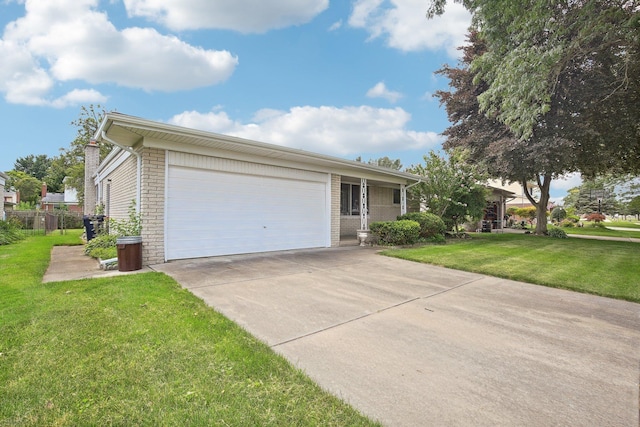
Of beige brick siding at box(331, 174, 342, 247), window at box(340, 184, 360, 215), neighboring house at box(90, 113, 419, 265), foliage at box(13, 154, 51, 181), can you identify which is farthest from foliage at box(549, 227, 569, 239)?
foliage at box(13, 154, 51, 181)

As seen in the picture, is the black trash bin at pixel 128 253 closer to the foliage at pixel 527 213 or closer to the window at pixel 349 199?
the window at pixel 349 199

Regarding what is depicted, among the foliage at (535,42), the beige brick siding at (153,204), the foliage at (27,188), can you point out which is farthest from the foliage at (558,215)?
the foliage at (27,188)

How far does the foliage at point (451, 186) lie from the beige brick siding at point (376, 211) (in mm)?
1404

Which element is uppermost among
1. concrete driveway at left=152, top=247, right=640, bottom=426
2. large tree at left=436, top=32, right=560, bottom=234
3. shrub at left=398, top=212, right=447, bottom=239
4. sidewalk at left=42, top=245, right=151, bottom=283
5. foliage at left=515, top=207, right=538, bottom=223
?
large tree at left=436, top=32, right=560, bottom=234

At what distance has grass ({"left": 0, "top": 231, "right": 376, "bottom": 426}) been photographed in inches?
74.9

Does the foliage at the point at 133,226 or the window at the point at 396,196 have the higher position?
the window at the point at 396,196

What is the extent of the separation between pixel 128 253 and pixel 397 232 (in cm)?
848

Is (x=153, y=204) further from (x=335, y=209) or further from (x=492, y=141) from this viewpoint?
(x=492, y=141)

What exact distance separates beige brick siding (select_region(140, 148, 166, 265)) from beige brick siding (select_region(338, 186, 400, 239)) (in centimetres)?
810

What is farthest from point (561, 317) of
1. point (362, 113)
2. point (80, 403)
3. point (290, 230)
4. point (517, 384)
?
point (362, 113)

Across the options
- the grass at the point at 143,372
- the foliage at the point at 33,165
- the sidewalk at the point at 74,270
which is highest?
the foliage at the point at 33,165

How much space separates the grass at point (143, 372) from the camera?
190 cm

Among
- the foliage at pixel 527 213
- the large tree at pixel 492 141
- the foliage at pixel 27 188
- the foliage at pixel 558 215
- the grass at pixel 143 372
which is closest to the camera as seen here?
the grass at pixel 143 372

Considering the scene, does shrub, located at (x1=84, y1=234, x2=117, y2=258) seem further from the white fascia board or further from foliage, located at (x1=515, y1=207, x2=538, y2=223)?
foliage, located at (x1=515, y1=207, x2=538, y2=223)
